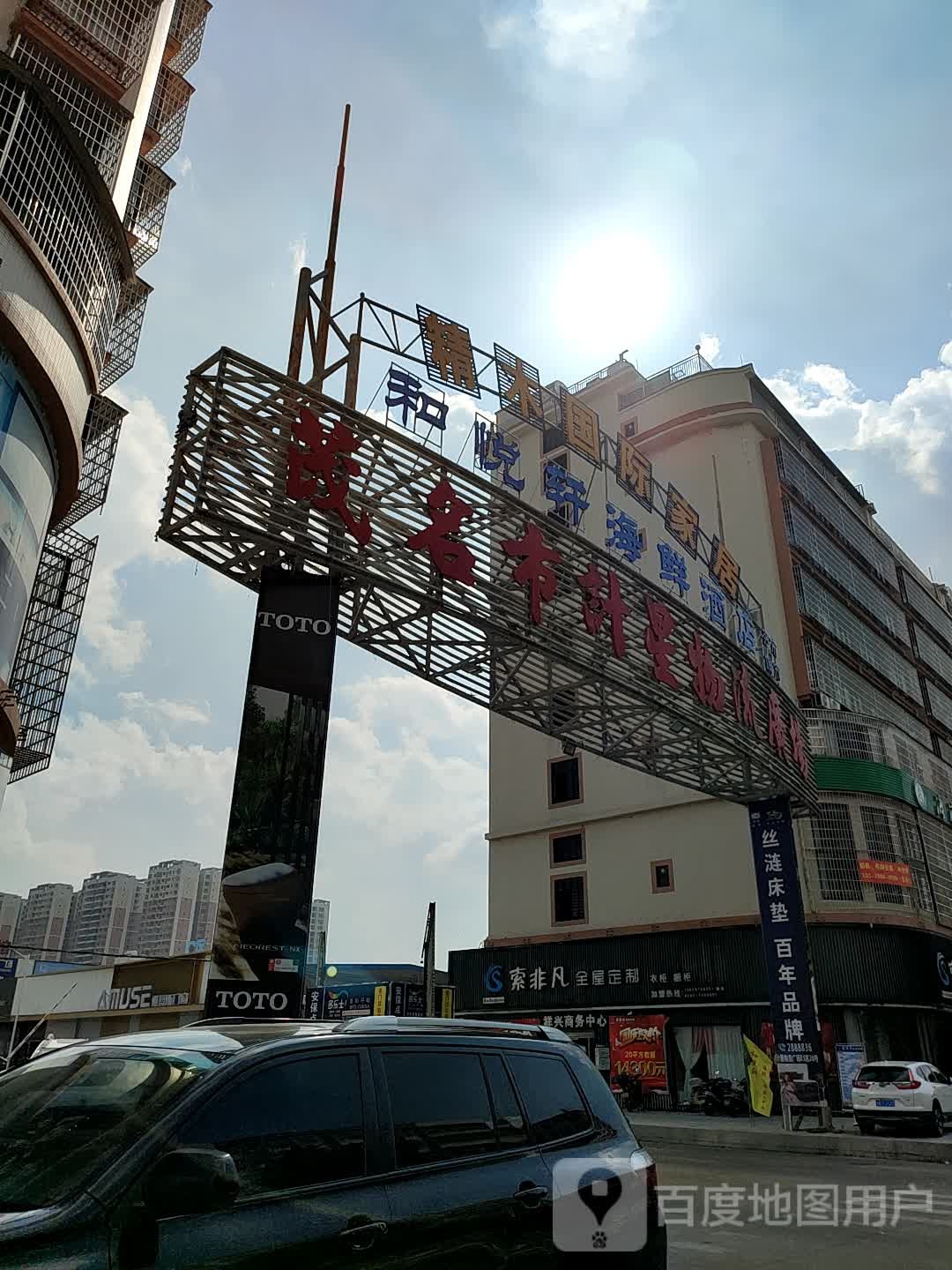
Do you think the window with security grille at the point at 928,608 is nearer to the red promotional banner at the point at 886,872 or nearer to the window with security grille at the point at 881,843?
the window with security grille at the point at 881,843

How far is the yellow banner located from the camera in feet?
65.1

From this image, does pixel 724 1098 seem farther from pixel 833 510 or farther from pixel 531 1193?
A: pixel 833 510

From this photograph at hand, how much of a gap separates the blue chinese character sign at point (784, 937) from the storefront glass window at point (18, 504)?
663 inches

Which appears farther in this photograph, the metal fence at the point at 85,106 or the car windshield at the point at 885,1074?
the metal fence at the point at 85,106

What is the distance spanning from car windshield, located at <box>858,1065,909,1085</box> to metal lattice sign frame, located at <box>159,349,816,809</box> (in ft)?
19.4

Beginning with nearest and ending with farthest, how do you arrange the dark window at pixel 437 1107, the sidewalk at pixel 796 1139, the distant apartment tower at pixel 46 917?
the dark window at pixel 437 1107 < the sidewalk at pixel 796 1139 < the distant apartment tower at pixel 46 917

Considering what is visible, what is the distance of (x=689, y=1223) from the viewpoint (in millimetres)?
7695

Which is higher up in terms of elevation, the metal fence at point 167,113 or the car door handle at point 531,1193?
the metal fence at point 167,113

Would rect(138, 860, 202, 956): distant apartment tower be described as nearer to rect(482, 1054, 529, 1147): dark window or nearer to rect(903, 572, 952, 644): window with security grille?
rect(903, 572, 952, 644): window with security grille

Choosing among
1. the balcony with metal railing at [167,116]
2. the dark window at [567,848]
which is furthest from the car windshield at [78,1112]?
the balcony with metal railing at [167,116]

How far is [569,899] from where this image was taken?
28.7 meters

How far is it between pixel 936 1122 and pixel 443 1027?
1582 cm

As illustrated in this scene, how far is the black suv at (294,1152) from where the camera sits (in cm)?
252

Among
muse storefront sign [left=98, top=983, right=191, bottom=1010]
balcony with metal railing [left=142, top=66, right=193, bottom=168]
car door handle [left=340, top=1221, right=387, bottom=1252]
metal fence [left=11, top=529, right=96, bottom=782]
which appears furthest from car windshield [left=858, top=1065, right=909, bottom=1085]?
balcony with metal railing [left=142, top=66, right=193, bottom=168]
